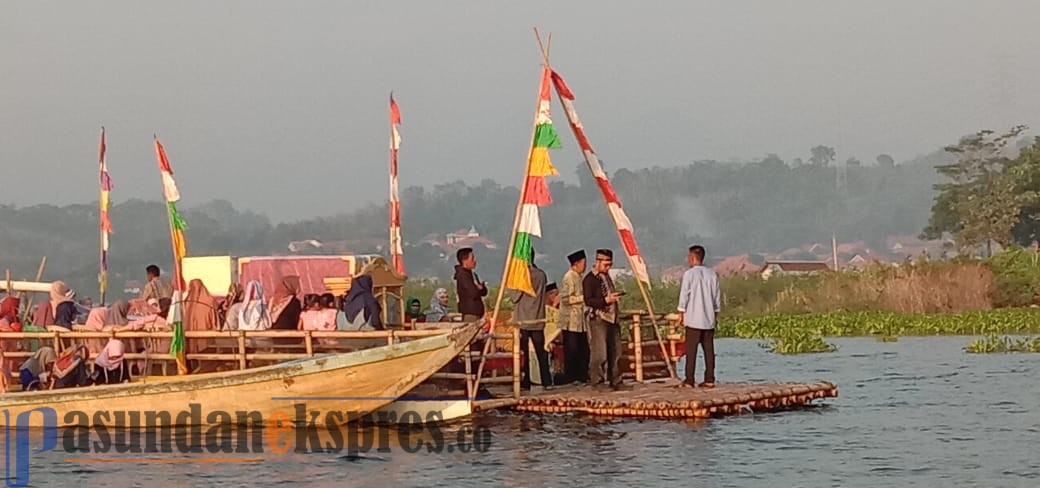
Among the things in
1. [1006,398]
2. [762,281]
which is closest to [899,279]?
[762,281]

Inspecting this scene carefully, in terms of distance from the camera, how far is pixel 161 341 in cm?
1853

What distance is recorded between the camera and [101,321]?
1902 centimetres

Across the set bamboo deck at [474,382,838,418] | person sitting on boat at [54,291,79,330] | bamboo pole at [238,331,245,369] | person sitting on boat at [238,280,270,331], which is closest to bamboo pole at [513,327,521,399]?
bamboo deck at [474,382,838,418]

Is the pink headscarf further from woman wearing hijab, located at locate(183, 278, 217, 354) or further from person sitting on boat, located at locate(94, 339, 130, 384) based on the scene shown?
woman wearing hijab, located at locate(183, 278, 217, 354)

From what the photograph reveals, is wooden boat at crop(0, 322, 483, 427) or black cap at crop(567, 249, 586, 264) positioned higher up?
black cap at crop(567, 249, 586, 264)

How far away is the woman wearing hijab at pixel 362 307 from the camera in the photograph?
1759cm

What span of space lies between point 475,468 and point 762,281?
38347mm

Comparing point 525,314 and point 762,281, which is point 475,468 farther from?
point 762,281

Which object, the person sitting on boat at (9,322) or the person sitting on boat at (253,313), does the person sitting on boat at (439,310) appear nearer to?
the person sitting on boat at (253,313)

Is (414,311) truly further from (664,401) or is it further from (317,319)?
(664,401)

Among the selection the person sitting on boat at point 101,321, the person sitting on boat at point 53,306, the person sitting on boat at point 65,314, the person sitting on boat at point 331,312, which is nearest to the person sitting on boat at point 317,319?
the person sitting on boat at point 331,312

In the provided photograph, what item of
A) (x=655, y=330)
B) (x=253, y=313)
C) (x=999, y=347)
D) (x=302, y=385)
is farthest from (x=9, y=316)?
(x=999, y=347)

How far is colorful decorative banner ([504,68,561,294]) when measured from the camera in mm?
17688

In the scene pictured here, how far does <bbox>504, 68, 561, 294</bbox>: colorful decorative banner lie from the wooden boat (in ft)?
A: 3.43
